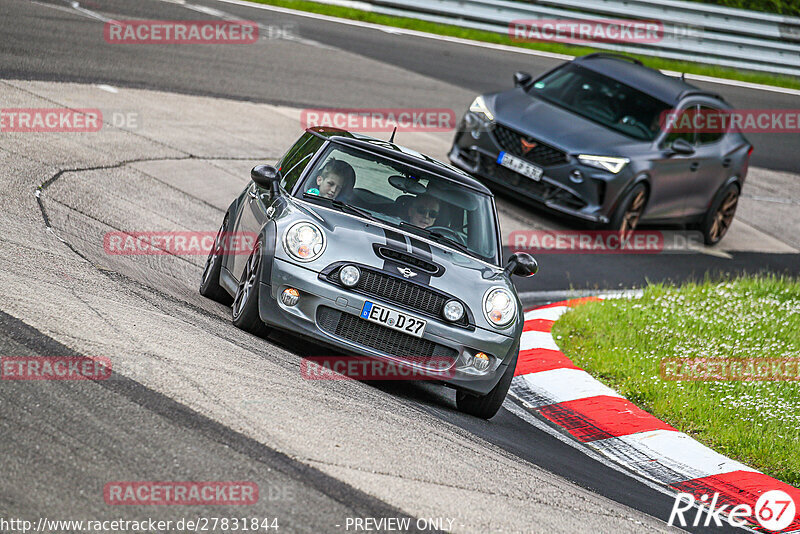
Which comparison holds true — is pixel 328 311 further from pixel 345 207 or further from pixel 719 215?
pixel 719 215

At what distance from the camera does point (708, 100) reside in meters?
14.7

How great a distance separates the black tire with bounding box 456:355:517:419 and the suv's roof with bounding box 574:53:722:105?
7921 mm

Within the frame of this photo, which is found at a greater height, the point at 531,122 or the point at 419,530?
the point at 531,122

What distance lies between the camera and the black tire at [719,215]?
1505 cm

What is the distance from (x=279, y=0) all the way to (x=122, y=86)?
32.4 feet

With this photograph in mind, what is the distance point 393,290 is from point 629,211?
7262 millimetres

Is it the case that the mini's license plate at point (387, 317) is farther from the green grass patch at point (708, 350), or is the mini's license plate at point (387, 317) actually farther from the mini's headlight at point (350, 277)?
the green grass patch at point (708, 350)

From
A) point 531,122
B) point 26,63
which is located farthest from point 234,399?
point 26,63

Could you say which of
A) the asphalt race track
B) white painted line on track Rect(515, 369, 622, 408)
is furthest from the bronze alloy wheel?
white painted line on track Rect(515, 369, 622, 408)

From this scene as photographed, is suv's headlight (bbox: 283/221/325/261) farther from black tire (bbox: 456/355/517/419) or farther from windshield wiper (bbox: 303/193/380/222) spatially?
black tire (bbox: 456/355/517/419)

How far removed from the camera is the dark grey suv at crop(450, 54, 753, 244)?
12.9m

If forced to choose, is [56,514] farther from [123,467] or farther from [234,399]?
[234,399]

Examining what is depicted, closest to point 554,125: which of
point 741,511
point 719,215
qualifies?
point 719,215

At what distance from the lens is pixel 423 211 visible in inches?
298
